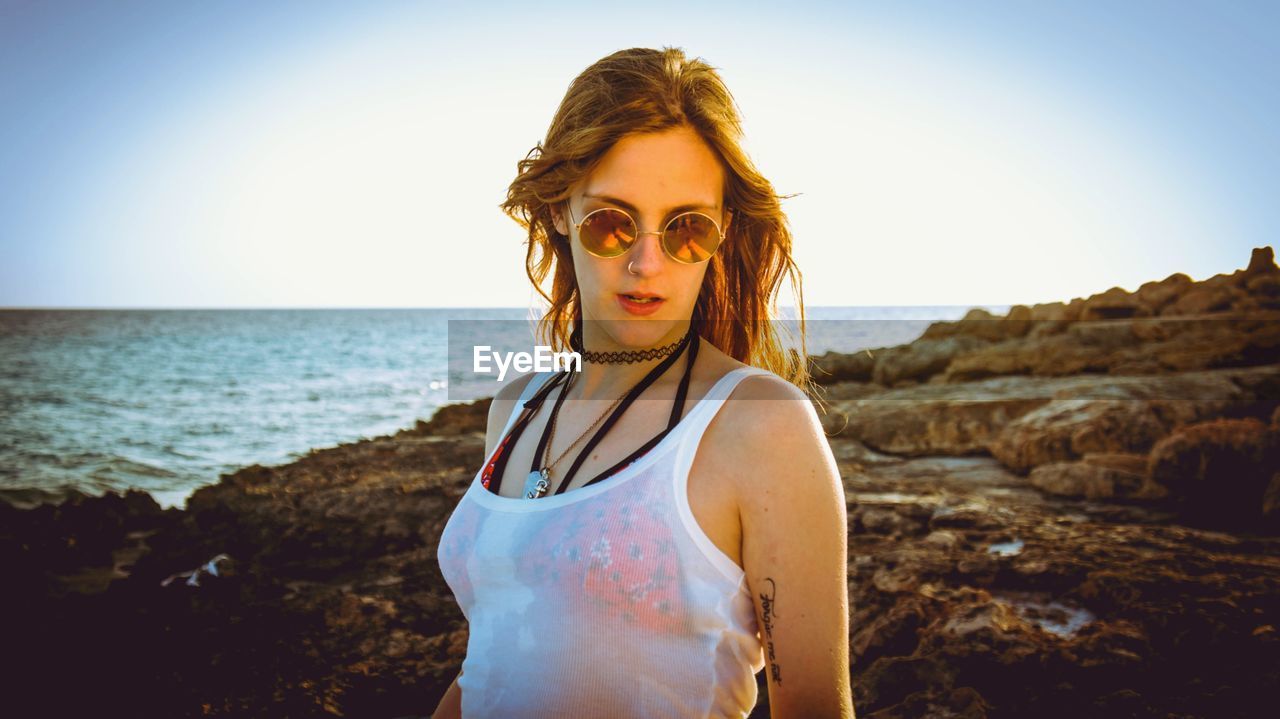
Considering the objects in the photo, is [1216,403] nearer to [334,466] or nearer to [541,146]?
[541,146]

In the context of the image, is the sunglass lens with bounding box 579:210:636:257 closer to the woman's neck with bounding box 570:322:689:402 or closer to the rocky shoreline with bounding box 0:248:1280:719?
the woman's neck with bounding box 570:322:689:402

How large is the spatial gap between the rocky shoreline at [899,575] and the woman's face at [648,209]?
1466 mm

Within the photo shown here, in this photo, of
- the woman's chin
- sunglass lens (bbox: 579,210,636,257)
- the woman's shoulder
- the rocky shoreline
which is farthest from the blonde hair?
the rocky shoreline

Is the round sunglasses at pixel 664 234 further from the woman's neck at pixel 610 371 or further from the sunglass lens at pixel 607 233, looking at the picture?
the woman's neck at pixel 610 371

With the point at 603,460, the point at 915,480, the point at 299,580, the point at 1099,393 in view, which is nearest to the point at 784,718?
the point at 603,460

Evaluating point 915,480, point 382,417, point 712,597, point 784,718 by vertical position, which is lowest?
point 382,417

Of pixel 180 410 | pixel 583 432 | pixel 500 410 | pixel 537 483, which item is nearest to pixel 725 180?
pixel 583 432

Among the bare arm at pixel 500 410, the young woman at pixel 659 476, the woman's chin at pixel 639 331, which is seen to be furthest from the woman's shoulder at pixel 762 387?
the bare arm at pixel 500 410

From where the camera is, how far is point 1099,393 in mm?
7633

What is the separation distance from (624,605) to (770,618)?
281 millimetres

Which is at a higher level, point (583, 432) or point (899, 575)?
point (583, 432)

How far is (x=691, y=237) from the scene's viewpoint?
1.73m

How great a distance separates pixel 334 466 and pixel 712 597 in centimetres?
660

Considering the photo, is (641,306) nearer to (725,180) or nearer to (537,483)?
(725,180)
